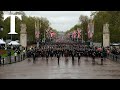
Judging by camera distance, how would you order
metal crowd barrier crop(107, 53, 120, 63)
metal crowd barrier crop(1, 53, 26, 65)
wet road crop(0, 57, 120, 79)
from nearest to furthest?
wet road crop(0, 57, 120, 79)
metal crowd barrier crop(1, 53, 26, 65)
metal crowd barrier crop(107, 53, 120, 63)

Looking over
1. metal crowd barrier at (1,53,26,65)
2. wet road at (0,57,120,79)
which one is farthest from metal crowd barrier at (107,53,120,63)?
metal crowd barrier at (1,53,26,65)

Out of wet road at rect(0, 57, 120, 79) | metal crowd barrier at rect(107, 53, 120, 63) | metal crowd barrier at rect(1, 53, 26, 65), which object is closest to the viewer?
wet road at rect(0, 57, 120, 79)

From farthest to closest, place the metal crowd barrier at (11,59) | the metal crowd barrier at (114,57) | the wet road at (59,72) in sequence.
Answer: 1. the metal crowd barrier at (114,57)
2. the metal crowd barrier at (11,59)
3. the wet road at (59,72)

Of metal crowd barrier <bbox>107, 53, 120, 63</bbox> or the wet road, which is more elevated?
metal crowd barrier <bbox>107, 53, 120, 63</bbox>

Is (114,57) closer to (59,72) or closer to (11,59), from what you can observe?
(11,59)

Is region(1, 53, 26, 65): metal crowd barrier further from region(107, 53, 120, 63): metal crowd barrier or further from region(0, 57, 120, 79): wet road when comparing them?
region(107, 53, 120, 63): metal crowd barrier

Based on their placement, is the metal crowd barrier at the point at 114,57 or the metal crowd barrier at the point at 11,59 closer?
the metal crowd barrier at the point at 11,59

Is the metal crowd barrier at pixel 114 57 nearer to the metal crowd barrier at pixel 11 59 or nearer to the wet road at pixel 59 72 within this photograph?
the wet road at pixel 59 72

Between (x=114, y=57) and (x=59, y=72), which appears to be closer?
(x=59, y=72)

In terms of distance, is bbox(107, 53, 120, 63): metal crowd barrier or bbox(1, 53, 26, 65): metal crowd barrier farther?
bbox(107, 53, 120, 63): metal crowd barrier

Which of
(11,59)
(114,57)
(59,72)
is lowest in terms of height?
(59,72)

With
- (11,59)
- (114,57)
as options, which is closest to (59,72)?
(11,59)

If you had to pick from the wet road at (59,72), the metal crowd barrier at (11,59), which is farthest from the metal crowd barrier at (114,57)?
the metal crowd barrier at (11,59)
